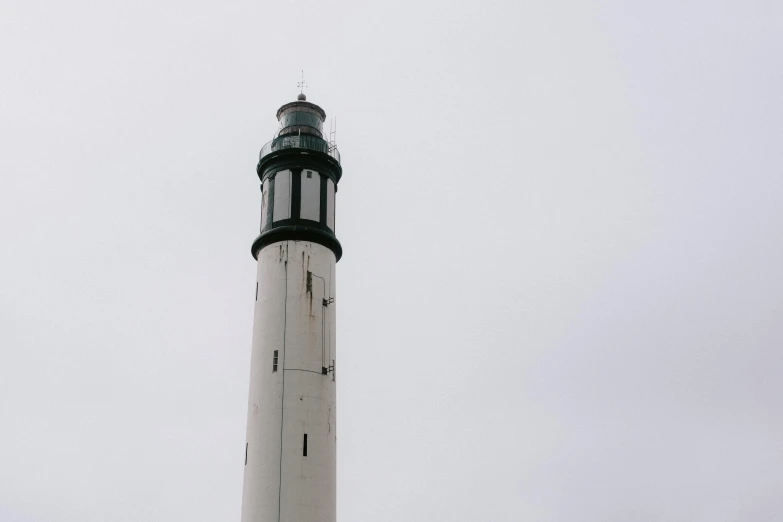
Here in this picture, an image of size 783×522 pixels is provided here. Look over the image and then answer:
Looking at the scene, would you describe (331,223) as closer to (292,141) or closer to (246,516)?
(292,141)

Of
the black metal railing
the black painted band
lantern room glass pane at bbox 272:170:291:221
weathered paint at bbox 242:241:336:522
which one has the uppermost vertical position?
the black metal railing

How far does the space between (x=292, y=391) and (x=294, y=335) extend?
9.61 ft

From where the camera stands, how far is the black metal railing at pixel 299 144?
49.5 m

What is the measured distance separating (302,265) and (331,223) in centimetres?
358

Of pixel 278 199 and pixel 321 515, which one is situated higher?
pixel 278 199

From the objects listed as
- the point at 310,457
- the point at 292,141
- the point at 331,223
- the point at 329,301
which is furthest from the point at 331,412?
the point at 292,141

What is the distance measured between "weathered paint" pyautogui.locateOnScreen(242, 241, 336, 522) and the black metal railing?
5.78 meters

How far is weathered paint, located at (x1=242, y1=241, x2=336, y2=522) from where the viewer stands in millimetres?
42375

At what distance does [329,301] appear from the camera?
4725cm

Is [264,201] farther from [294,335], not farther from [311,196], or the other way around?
[294,335]

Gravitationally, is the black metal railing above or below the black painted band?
above

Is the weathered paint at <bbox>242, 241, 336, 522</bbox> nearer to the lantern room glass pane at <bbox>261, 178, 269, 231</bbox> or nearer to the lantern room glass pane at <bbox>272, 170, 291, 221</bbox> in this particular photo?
the lantern room glass pane at <bbox>272, 170, 291, 221</bbox>

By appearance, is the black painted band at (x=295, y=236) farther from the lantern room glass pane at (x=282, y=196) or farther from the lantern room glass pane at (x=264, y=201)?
the lantern room glass pane at (x=264, y=201)

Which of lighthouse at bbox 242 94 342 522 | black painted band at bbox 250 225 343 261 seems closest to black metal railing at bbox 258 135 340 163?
lighthouse at bbox 242 94 342 522
